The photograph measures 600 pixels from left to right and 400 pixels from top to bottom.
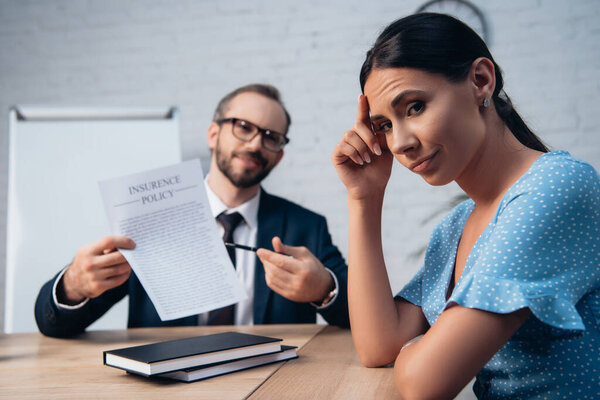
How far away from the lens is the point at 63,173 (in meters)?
2.30

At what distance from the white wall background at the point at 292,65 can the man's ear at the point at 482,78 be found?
5.74 ft

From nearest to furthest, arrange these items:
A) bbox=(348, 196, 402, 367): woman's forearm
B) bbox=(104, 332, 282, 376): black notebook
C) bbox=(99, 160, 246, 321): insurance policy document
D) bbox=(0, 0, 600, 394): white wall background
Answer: bbox=(104, 332, 282, 376): black notebook → bbox=(348, 196, 402, 367): woman's forearm → bbox=(99, 160, 246, 321): insurance policy document → bbox=(0, 0, 600, 394): white wall background

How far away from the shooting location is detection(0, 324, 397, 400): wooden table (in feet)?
2.31

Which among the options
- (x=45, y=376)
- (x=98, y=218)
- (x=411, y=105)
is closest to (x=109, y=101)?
(x=98, y=218)

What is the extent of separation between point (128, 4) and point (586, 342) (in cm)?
283

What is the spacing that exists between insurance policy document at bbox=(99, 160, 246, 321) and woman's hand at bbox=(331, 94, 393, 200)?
321mm

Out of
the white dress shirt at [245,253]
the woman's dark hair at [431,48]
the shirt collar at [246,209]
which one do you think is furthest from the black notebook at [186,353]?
the shirt collar at [246,209]

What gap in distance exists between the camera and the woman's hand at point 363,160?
93 cm

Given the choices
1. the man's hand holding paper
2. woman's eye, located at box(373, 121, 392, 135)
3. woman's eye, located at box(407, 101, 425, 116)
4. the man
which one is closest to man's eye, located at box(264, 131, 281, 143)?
the man

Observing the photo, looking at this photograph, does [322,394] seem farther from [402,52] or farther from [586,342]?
[402,52]

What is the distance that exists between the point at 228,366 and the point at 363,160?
1.51 feet

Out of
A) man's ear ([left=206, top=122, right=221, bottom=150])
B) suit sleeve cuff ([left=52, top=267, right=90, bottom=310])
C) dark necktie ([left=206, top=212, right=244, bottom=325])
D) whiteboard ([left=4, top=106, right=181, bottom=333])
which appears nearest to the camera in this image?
suit sleeve cuff ([left=52, top=267, right=90, bottom=310])

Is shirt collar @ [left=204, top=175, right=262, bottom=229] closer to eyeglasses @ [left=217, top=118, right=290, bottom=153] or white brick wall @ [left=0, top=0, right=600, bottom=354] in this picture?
eyeglasses @ [left=217, top=118, right=290, bottom=153]

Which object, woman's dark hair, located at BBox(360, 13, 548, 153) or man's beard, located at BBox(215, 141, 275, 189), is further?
man's beard, located at BBox(215, 141, 275, 189)
